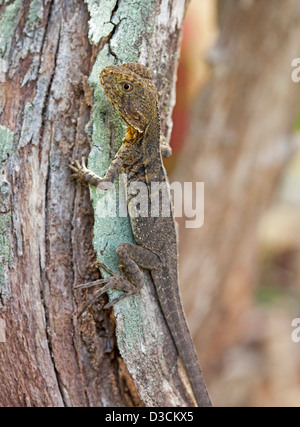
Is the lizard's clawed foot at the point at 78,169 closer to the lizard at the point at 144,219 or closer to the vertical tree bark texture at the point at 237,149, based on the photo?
the lizard at the point at 144,219

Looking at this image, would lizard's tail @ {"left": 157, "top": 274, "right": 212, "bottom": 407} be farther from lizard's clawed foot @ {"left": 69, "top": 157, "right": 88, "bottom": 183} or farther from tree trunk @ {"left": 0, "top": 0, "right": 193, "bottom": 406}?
lizard's clawed foot @ {"left": 69, "top": 157, "right": 88, "bottom": 183}

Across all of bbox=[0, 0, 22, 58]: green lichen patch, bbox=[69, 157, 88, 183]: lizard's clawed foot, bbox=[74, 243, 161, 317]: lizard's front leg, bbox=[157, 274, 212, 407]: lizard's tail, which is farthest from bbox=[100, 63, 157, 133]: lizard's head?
bbox=[157, 274, 212, 407]: lizard's tail

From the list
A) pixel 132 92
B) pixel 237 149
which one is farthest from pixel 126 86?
pixel 237 149

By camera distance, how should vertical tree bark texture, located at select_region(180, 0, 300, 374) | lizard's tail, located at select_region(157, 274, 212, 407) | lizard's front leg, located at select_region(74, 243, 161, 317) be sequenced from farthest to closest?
vertical tree bark texture, located at select_region(180, 0, 300, 374)
lizard's tail, located at select_region(157, 274, 212, 407)
lizard's front leg, located at select_region(74, 243, 161, 317)

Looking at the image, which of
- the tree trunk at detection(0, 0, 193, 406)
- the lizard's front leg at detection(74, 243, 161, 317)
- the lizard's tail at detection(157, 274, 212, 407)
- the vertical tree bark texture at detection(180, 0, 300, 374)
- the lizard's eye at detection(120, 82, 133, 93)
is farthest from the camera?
the vertical tree bark texture at detection(180, 0, 300, 374)
